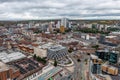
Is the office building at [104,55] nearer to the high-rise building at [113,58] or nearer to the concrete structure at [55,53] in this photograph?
the high-rise building at [113,58]

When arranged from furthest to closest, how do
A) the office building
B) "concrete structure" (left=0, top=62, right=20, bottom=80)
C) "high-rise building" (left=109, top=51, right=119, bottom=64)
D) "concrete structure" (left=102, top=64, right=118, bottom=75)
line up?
the office building, "high-rise building" (left=109, top=51, right=119, bottom=64), "concrete structure" (left=102, top=64, right=118, bottom=75), "concrete structure" (left=0, top=62, right=20, bottom=80)

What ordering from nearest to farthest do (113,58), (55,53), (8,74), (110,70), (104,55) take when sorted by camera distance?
(8,74) < (110,70) < (113,58) < (104,55) < (55,53)

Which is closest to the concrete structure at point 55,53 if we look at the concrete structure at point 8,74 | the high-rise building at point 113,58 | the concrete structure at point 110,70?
the concrete structure at point 110,70

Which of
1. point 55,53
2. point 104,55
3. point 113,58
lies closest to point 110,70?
point 113,58

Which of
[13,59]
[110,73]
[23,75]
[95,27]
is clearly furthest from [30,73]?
[95,27]

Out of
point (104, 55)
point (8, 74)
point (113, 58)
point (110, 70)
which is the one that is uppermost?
point (8, 74)

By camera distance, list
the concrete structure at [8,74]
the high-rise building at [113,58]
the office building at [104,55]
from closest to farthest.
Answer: the concrete structure at [8,74], the high-rise building at [113,58], the office building at [104,55]

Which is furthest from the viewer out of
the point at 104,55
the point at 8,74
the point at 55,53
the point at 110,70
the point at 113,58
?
the point at 55,53

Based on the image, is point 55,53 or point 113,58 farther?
point 55,53

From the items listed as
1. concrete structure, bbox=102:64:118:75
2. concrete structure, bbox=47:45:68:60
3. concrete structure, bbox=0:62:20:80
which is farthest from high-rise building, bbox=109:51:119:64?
concrete structure, bbox=0:62:20:80

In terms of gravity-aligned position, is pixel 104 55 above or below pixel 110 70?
above

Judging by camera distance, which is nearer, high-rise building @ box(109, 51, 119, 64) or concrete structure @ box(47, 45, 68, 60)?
high-rise building @ box(109, 51, 119, 64)

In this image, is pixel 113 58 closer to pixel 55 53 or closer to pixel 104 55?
pixel 104 55

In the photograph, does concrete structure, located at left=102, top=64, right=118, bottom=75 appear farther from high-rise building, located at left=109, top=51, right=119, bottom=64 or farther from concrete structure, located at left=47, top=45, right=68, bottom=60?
concrete structure, located at left=47, top=45, right=68, bottom=60
